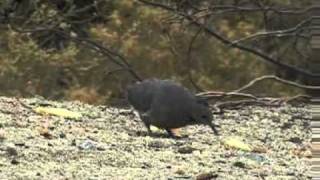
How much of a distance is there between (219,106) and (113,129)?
1.11 m

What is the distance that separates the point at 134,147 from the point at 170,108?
44 cm

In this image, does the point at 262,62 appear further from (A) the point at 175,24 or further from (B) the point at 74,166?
(B) the point at 74,166

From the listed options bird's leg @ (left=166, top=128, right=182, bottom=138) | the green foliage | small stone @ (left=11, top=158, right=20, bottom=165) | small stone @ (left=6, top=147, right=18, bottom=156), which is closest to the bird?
bird's leg @ (left=166, top=128, right=182, bottom=138)

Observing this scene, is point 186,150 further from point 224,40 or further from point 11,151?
point 224,40

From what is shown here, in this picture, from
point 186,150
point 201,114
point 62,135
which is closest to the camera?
point 186,150

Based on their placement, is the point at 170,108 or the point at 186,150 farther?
the point at 170,108

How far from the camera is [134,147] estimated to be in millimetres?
2859

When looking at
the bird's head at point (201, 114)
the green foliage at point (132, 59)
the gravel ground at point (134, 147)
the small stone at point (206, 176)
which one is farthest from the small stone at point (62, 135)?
the green foliage at point (132, 59)

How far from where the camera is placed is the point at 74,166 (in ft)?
7.68

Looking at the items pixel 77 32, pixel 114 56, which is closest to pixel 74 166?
pixel 114 56

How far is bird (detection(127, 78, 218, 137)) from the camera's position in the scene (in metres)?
3.23

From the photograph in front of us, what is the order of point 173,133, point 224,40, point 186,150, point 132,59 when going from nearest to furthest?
point 186,150, point 173,133, point 224,40, point 132,59

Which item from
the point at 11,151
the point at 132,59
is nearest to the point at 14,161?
the point at 11,151

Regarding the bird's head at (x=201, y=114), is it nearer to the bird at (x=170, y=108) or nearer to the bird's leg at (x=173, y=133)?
the bird at (x=170, y=108)
